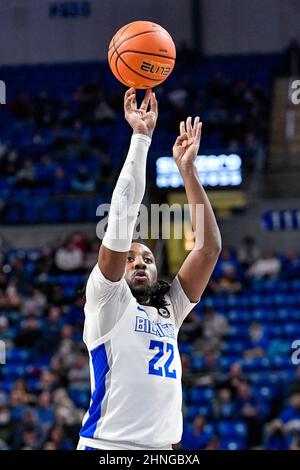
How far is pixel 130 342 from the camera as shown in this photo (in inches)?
188

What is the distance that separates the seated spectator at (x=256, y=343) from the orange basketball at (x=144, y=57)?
391 inches

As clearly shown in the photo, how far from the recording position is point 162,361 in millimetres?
4820

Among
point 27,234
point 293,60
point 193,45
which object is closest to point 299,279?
point 27,234

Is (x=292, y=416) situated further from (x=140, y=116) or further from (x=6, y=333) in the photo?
(x=140, y=116)

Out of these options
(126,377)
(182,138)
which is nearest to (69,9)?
(182,138)

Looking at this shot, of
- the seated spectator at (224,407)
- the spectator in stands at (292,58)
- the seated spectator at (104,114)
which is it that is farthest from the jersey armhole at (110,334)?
the spectator in stands at (292,58)

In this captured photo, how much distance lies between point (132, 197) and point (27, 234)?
14801mm

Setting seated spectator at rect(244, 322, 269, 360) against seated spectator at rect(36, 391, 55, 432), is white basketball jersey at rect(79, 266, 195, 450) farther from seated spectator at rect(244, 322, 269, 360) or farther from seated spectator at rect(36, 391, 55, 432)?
seated spectator at rect(244, 322, 269, 360)

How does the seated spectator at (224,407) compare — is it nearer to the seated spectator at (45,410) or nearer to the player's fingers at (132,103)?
the seated spectator at (45,410)

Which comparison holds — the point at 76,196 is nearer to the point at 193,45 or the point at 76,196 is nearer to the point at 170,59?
the point at 193,45

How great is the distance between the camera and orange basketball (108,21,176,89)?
5691mm

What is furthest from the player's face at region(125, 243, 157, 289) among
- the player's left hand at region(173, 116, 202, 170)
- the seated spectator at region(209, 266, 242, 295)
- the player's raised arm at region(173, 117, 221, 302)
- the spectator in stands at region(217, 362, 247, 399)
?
the seated spectator at region(209, 266, 242, 295)

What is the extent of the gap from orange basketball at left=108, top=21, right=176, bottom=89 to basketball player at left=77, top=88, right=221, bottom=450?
670 mm

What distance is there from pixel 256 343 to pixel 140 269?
35.4ft
